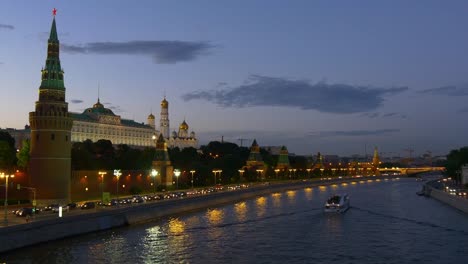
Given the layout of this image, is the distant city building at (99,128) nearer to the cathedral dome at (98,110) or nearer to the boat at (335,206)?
the cathedral dome at (98,110)

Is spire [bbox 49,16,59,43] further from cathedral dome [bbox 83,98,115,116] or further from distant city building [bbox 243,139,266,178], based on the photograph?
cathedral dome [bbox 83,98,115,116]

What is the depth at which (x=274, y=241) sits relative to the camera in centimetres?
4378

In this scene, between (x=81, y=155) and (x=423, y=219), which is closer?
(x=423, y=219)

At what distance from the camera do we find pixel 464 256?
37.4m

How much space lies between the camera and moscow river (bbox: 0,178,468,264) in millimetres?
36750

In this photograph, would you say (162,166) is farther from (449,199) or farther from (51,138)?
(449,199)

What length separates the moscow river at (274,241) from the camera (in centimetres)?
3675

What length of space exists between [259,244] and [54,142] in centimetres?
2936

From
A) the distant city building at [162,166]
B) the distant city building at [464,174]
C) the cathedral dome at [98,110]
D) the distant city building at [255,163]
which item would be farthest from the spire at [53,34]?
the cathedral dome at [98,110]

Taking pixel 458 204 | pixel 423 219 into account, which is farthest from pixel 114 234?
pixel 458 204

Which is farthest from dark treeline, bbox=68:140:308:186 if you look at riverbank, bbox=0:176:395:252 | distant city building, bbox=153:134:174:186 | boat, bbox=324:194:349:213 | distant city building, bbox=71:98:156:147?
distant city building, bbox=71:98:156:147

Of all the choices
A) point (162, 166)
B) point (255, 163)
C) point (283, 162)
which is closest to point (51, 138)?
point (162, 166)

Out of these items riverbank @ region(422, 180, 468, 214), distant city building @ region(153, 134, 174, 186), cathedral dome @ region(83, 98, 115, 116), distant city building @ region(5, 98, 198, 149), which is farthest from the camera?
cathedral dome @ region(83, 98, 115, 116)

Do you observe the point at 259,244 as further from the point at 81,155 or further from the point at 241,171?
A: the point at 241,171
